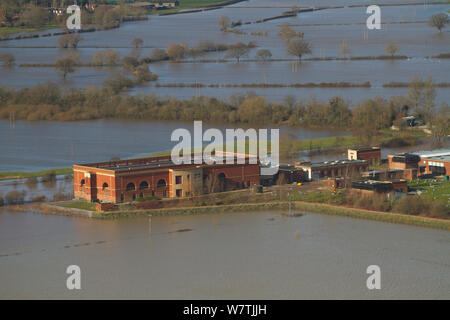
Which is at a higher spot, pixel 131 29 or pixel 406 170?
pixel 131 29

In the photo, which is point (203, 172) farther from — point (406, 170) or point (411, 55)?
point (411, 55)

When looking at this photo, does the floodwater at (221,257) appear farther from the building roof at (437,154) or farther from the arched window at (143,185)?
the building roof at (437,154)

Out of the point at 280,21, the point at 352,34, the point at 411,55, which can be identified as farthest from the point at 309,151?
the point at 280,21

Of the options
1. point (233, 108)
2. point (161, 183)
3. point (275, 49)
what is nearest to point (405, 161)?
point (161, 183)

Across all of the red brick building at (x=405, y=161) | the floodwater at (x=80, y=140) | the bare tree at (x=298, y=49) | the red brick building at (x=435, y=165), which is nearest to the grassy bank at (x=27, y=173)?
the floodwater at (x=80, y=140)

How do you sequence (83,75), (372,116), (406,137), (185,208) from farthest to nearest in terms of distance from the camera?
(83,75) → (372,116) → (406,137) → (185,208)

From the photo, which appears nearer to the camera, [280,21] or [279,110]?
[279,110]

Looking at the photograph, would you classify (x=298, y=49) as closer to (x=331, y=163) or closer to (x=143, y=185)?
(x=331, y=163)
